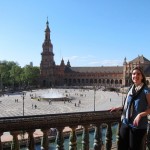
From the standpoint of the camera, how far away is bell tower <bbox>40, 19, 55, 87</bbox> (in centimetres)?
14671

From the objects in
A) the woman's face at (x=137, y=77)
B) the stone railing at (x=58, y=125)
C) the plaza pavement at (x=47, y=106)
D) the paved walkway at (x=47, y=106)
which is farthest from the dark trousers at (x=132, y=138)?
the paved walkway at (x=47, y=106)

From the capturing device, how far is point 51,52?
148 m

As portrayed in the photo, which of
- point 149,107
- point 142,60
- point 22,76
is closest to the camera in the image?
point 149,107

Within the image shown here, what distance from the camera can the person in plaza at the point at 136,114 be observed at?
491cm

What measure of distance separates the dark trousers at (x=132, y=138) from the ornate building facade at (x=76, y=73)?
134 m

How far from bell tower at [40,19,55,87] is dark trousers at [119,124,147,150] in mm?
141015

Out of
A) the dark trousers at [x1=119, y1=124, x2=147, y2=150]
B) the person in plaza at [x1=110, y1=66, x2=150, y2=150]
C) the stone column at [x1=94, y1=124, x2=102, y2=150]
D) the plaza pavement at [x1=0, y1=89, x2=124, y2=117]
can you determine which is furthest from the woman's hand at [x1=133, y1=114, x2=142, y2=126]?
the plaza pavement at [x1=0, y1=89, x2=124, y2=117]

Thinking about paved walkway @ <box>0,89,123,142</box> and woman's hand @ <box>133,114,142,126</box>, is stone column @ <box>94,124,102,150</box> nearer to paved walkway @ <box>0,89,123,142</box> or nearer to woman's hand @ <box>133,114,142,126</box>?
woman's hand @ <box>133,114,142,126</box>

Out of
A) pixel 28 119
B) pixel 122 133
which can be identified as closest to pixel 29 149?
pixel 28 119

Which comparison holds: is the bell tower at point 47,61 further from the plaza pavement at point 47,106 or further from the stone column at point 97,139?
the stone column at point 97,139

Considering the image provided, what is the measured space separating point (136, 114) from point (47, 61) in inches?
5697

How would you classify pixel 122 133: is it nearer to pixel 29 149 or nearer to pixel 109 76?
pixel 29 149

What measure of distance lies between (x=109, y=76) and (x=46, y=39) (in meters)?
38.7

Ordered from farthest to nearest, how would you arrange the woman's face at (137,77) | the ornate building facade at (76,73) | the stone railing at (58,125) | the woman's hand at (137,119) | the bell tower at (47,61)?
1. the bell tower at (47,61)
2. the ornate building facade at (76,73)
3. the stone railing at (58,125)
4. the woman's face at (137,77)
5. the woman's hand at (137,119)
